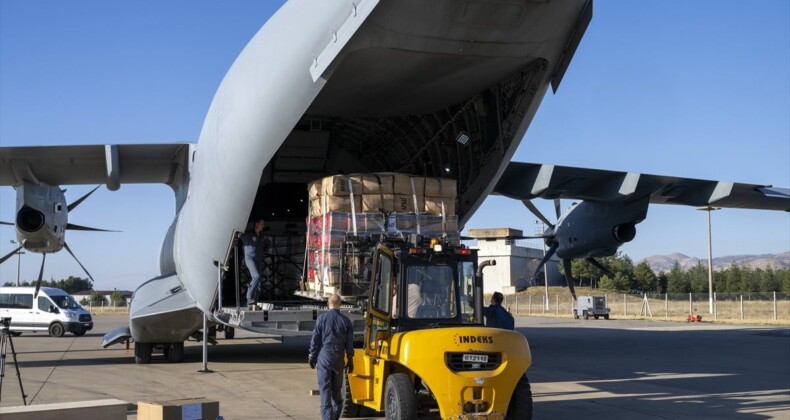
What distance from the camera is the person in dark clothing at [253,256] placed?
10898 mm

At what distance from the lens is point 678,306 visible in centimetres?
5438

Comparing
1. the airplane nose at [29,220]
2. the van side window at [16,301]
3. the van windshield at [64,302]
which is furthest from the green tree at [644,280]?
the airplane nose at [29,220]

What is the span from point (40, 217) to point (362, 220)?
7.59m

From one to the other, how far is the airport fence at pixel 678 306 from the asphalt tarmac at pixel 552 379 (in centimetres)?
2443

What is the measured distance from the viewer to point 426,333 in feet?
A: 24.3

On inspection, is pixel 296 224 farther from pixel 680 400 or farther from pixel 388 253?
pixel 680 400

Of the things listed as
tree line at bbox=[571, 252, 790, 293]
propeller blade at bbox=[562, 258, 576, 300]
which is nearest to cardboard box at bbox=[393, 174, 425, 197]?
propeller blade at bbox=[562, 258, 576, 300]

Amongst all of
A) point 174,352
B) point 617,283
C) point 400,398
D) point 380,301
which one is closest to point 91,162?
point 174,352

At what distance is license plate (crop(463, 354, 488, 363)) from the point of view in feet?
23.9

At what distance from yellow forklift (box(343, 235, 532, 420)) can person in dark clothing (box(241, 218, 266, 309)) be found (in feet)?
8.75

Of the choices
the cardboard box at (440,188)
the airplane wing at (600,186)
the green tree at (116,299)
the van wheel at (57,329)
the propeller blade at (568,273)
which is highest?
the airplane wing at (600,186)

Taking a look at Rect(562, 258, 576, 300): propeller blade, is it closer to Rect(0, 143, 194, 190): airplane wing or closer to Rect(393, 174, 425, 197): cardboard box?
Rect(0, 143, 194, 190): airplane wing

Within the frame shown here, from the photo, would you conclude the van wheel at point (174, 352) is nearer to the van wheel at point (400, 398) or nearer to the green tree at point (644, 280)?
the van wheel at point (400, 398)

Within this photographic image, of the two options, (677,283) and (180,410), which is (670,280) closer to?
(677,283)
